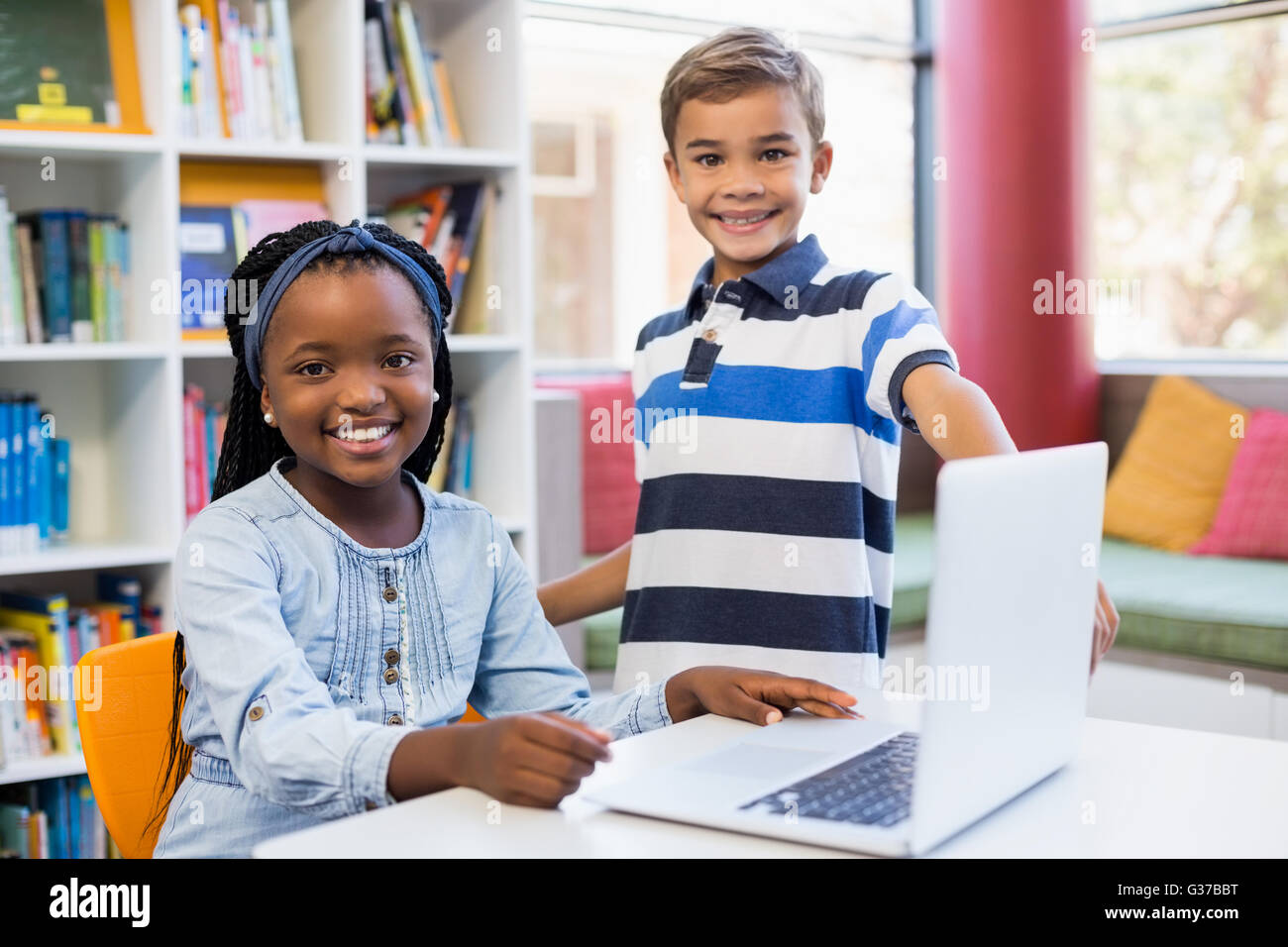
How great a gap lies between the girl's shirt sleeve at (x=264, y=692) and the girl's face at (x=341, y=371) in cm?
11

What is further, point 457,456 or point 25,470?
point 457,456

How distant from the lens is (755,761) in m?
1.03

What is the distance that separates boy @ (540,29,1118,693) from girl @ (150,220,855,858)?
0.24m

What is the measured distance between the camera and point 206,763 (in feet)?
3.72

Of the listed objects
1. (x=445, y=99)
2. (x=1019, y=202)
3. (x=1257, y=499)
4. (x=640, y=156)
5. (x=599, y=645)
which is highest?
(x=640, y=156)

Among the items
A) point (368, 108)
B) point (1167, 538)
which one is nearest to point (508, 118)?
point (368, 108)

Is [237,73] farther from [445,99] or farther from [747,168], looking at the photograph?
[747,168]

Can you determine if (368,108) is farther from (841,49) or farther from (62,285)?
(841,49)

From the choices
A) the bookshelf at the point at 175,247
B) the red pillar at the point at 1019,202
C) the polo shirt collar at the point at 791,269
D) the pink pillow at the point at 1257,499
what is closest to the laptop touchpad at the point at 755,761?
the polo shirt collar at the point at 791,269

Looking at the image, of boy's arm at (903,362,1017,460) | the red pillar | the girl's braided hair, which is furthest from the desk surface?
the red pillar

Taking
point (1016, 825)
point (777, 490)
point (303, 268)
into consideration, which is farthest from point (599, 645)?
point (1016, 825)

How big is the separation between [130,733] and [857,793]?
2.26ft

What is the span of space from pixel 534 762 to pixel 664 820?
0.09m

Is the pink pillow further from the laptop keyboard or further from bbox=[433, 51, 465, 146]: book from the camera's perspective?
the laptop keyboard
